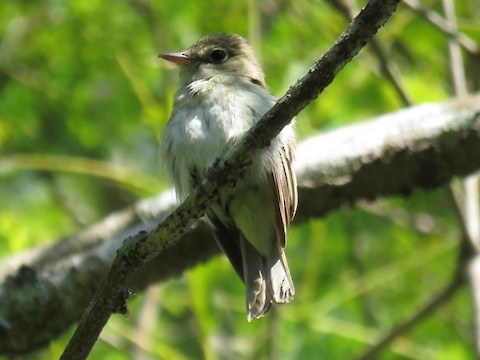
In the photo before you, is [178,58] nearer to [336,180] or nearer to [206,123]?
[206,123]

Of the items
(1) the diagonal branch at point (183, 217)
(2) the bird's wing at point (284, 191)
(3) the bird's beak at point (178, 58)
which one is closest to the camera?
(1) the diagonal branch at point (183, 217)

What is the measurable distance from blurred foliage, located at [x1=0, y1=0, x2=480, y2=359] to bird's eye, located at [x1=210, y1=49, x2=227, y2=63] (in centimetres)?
55

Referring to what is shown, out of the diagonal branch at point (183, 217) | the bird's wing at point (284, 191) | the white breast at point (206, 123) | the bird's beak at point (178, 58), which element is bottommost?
the diagonal branch at point (183, 217)

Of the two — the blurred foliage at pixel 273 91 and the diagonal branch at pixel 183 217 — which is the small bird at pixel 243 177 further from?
the blurred foliage at pixel 273 91

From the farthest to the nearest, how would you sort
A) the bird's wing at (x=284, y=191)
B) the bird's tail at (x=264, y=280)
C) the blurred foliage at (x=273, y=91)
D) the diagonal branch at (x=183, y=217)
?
the blurred foliage at (x=273, y=91) < the bird's wing at (x=284, y=191) < the bird's tail at (x=264, y=280) < the diagonal branch at (x=183, y=217)

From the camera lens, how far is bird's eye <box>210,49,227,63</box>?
488 centimetres

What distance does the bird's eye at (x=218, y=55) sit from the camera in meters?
4.88

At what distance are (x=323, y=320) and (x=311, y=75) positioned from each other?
10.6 ft

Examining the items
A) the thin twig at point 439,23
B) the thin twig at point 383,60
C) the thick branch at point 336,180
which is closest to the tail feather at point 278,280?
the thick branch at point 336,180

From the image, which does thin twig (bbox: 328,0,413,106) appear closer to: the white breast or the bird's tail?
the white breast

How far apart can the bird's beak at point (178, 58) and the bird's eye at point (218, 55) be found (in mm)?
159

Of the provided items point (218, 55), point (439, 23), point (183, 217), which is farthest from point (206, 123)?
point (439, 23)

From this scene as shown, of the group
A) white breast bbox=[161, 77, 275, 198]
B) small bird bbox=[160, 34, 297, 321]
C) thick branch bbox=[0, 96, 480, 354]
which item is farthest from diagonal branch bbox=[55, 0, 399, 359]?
thick branch bbox=[0, 96, 480, 354]

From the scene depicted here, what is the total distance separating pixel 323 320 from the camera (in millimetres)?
5719
